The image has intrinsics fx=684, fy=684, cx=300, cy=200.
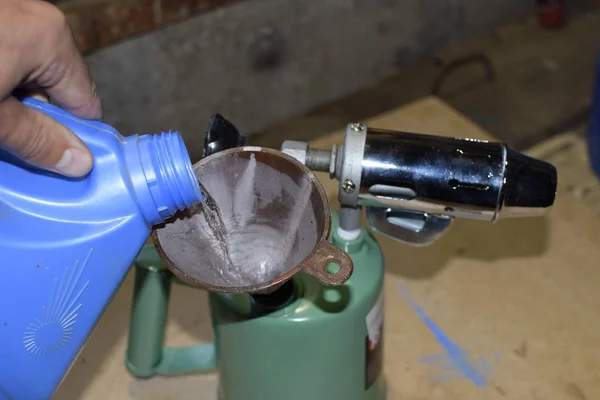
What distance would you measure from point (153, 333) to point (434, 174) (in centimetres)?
27

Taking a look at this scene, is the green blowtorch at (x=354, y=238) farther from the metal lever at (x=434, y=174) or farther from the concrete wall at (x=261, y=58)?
the concrete wall at (x=261, y=58)

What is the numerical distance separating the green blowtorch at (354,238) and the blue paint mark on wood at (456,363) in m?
0.12

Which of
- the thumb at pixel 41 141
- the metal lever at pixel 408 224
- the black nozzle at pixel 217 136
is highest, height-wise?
the thumb at pixel 41 141

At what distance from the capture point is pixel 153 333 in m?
0.57

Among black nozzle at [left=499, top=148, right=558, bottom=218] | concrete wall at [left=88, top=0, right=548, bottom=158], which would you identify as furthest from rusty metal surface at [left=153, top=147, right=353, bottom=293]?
concrete wall at [left=88, top=0, right=548, bottom=158]

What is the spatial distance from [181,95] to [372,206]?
0.67m

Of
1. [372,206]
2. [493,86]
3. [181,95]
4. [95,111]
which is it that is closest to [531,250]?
[372,206]

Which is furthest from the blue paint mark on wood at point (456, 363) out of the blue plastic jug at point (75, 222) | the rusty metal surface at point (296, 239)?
the blue plastic jug at point (75, 222)

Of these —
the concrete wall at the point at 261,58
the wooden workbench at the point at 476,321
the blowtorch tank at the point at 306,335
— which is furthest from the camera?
the concrete wall at the point at 261,58

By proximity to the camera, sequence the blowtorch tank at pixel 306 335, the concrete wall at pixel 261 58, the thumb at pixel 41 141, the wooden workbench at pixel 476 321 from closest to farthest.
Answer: the thumb at pixel 41 141 < the blowtorch tank at pixel 306 335 < the wooden workbench at pixel 476 321 < the concrete wall at pixel 261 58

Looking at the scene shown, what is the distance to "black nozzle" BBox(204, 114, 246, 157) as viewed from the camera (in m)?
0.49

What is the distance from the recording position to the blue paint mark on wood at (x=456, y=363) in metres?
0.64

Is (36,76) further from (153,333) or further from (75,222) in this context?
(153,333)

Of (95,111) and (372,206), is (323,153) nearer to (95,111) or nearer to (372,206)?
(372,206)
